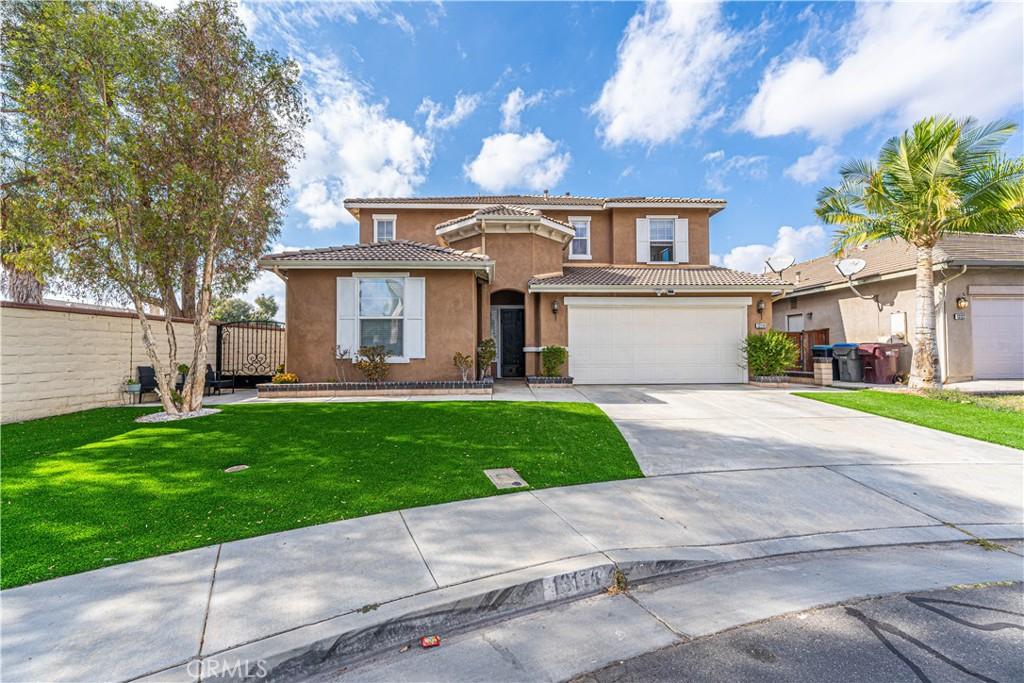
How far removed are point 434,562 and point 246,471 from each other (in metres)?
3.11

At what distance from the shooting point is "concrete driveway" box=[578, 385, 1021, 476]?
19.5 ft

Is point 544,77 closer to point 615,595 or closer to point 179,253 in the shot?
point 179,253

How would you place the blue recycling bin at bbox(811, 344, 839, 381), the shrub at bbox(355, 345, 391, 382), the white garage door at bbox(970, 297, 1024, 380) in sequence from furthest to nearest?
the blue recycling bin at bbox(811, 344, 839, 381)
the white garage door at bbox(970, 297, 1024, 380)
the shrub at bbox(355, 345, 391, 382)

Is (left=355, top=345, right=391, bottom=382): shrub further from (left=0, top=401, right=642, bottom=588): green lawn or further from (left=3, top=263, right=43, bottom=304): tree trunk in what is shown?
(left=3, top=263, right=43, bottom=304): tree trunk

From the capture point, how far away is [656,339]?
1345 cm

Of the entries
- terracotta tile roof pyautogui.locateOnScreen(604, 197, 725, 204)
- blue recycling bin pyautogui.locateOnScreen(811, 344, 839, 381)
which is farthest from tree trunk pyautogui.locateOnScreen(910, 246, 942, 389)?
terracotta tile roof pyautogui.locateOnScreen(604, 197, 725, 204)

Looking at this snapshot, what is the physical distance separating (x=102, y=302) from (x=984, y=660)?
1601 centimetres

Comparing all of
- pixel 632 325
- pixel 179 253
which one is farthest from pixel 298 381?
pixel 632 325

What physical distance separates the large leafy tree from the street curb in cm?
800

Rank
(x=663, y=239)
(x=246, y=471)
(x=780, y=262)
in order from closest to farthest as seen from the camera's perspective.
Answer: (x=246, y=471)
(x=780, y=262)
(x=663, y=239)

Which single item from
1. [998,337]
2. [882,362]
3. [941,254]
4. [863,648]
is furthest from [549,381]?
[998,337]

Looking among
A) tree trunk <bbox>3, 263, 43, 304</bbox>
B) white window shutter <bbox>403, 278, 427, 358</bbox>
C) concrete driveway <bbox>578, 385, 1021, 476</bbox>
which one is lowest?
concrete driveway <bbox>578, 385, 1021, 476</bbox>

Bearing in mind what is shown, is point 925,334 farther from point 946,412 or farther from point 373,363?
point 373,363

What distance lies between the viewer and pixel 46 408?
8320mm
